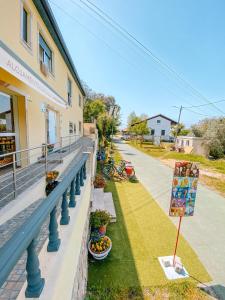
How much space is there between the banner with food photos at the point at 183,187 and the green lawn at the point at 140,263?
4.72ft

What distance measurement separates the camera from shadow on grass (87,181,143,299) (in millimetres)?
3766

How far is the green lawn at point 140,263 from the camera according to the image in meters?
3.82

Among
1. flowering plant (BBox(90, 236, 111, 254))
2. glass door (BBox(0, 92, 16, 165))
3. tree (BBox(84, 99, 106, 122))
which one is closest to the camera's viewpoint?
flowering plant (BBox(90, 236, 111, 254))

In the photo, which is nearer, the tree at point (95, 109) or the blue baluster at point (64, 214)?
the blue baluster at point (64, 214)

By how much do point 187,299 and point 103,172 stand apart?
30.7 ft

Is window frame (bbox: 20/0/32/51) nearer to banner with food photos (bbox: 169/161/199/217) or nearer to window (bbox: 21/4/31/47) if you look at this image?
window (bbox: 21/4/31/47)

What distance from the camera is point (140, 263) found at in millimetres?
4617

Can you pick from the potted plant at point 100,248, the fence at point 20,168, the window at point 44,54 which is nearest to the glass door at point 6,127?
the fence at point 20,168

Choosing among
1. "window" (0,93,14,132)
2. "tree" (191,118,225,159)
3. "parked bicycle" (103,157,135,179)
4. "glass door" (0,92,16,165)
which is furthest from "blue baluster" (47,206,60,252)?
"tree" (191,118,225,159)

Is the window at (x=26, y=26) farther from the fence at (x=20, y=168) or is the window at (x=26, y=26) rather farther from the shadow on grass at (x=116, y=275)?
the shadow on grass at (x=116, y=275)

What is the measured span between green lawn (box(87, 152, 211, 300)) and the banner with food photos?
1439 mm

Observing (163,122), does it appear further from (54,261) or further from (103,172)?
(54,261)

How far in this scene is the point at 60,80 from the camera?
10125 mm

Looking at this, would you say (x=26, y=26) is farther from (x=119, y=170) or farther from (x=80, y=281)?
(x=119, y=170)
